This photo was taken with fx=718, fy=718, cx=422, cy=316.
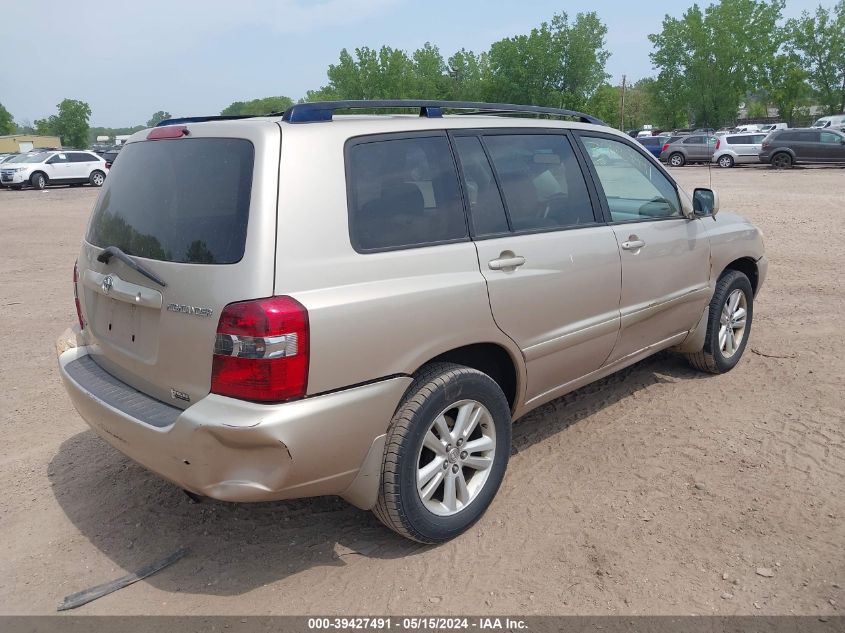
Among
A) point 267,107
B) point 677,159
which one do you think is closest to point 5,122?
point 677,159

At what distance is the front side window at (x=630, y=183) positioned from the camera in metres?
4.12

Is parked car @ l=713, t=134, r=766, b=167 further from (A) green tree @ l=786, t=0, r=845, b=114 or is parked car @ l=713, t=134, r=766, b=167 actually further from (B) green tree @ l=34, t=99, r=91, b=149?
(B) green tree @ l=34, t=99, r=91, b=149

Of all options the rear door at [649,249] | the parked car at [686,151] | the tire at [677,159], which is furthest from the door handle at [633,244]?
the tire at [677,159]

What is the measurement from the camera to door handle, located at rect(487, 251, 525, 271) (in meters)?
3.23

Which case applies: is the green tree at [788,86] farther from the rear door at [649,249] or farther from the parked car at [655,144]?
the rear door at [649,249]

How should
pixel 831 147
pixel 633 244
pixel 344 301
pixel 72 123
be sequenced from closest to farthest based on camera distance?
pixel 344 301
pixel 633 244
pixel 831 147
pixel 72 123

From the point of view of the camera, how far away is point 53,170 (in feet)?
94.8

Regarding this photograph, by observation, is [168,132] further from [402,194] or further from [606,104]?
[606,104]

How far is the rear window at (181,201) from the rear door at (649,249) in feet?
6.97

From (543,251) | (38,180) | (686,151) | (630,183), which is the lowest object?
(38,180)

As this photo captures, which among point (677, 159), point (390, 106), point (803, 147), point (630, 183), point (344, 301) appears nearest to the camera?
point (344, 301)

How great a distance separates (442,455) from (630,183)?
231cm

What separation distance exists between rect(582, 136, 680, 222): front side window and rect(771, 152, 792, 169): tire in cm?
2648

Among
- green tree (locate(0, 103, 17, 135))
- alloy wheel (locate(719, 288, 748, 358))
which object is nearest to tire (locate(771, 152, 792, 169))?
alloy wheel (locate(719, 288, 748, 358))
